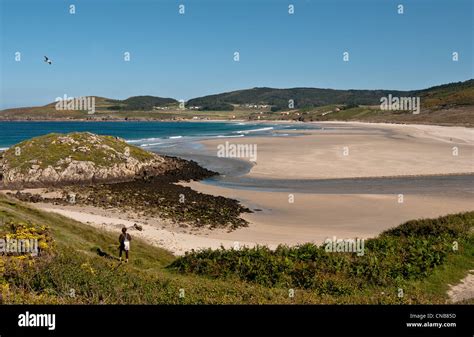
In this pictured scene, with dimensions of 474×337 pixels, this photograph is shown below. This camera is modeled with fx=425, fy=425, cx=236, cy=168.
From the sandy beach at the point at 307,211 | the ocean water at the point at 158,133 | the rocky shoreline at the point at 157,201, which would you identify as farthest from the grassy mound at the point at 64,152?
the ocean water at the point at 158,133

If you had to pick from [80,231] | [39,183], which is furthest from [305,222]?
[39,183]

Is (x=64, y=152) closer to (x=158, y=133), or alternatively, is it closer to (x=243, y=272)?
(x=243, y=272)

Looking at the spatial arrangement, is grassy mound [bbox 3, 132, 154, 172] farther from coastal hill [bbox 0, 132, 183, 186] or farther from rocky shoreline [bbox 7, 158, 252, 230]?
rocky shoreline [bbox 7, 158, 252, 230]

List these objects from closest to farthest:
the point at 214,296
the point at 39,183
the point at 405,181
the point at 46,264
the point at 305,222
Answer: the point at 214,296 < the point at 46,264 < the point at 305,222 < the point at 39,183 < the point at 405,181

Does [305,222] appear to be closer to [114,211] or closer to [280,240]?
[280,240]

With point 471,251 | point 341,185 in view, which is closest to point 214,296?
point 471,251
